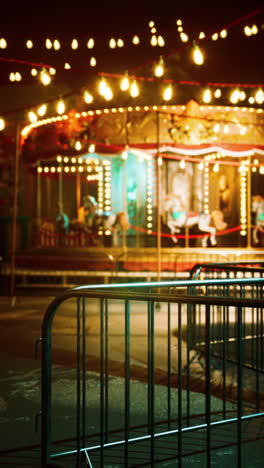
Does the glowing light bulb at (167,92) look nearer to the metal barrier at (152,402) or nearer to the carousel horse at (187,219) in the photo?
the carousel horse at (187,219)

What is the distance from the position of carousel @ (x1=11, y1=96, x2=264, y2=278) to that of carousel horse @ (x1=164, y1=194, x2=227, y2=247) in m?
0.03

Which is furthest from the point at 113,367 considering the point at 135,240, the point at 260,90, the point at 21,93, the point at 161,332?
the point at 21,93

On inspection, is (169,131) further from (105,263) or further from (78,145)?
(105,263)

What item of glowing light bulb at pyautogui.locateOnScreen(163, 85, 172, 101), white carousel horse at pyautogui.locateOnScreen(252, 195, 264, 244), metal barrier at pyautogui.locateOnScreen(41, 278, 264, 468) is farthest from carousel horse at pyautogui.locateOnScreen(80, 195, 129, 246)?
metal barrier at pyautogui.locateOnScreen(41, 278, 264, 468)

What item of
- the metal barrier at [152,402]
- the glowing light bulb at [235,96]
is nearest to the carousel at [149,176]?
the glowing light bulb at [235,96]

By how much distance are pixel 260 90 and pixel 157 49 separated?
223 inches

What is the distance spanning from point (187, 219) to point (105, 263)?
397cm

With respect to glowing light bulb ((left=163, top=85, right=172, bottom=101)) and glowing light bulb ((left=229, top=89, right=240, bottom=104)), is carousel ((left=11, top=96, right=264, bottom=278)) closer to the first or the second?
glowing light bulb ((left=229, top=89, right=240, bottom=104))

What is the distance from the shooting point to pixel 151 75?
16.3 metres

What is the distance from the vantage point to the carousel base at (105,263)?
1477 centimetres

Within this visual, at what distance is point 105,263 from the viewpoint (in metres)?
15.0

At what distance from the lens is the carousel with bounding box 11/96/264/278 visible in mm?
16031

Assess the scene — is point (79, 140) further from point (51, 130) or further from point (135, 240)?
point (135, 240)

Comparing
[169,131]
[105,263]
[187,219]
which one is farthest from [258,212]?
[105,263]
